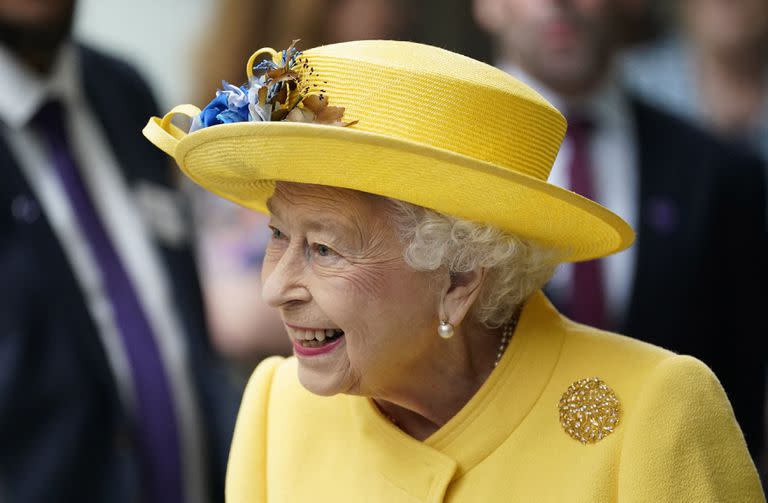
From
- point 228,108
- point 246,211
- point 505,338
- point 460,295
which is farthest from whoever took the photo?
point 246,211

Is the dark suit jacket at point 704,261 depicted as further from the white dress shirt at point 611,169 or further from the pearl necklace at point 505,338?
the pearl necklace at point 505,338

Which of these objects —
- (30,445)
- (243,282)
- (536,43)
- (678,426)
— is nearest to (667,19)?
(536,43)

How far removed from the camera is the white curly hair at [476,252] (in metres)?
2.26

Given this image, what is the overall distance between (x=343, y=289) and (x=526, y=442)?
470 mm

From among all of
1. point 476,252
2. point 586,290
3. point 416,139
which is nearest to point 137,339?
point 586,290

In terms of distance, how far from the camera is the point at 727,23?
572cm

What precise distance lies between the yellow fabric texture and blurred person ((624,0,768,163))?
11.4 feet

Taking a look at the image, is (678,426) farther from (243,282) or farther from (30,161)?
(243,282)

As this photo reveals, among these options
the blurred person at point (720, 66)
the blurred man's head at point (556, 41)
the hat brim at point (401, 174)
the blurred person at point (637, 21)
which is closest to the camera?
the hat brim at point (401, 174)

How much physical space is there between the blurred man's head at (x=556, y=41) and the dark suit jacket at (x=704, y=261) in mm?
374

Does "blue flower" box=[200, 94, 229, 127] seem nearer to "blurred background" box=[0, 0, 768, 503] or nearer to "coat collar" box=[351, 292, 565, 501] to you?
"coat collar" box=[351, 292, 565, 501]

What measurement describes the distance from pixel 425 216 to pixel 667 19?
12.5ft

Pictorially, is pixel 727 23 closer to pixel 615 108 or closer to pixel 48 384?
pixel 615 108

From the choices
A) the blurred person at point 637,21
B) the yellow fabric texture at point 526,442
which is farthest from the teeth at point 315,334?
the blurred person at point 637,21
